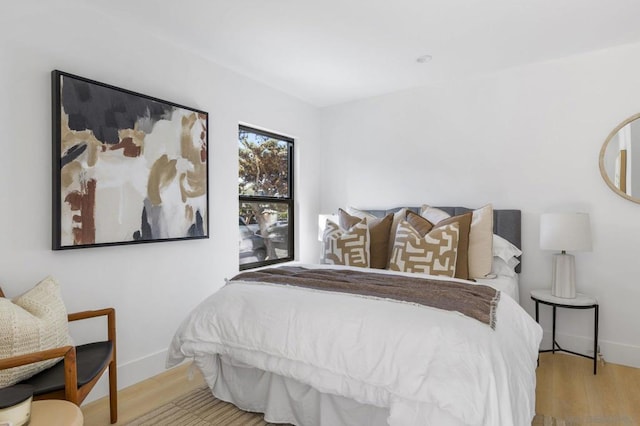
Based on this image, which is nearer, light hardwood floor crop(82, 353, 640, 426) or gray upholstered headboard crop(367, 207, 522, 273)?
light hardwood floor crop(82, 353, 640, 426)

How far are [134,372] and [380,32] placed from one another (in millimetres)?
2910

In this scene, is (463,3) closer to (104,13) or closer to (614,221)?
(614,221)

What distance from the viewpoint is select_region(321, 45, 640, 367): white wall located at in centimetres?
277

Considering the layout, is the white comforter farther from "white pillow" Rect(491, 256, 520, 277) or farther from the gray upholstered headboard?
the gray upholstered headboard

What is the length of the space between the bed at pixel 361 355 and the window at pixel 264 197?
1325mm

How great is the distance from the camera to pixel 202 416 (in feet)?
→ 6.72

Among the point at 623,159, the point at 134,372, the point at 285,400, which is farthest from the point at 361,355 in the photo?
the point at 623,159

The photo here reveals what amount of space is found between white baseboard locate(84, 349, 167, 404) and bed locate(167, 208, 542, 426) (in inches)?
23.0

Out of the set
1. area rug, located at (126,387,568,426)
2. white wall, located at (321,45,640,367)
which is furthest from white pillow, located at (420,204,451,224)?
area rug, located at (126,387,568,426)

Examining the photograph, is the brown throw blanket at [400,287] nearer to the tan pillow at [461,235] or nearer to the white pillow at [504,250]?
the tan pillow at [461,235]

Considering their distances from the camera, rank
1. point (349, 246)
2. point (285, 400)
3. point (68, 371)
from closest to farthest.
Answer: point (68, 371) < point (285, 400) < point (349, 246)

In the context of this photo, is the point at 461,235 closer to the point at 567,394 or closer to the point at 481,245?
the point at 481,245

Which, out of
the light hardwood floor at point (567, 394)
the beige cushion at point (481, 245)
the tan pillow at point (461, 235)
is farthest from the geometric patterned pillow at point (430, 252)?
the light hardwood floor at point (567, 394)

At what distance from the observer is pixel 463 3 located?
7.15 ft
